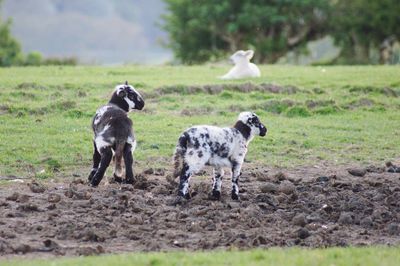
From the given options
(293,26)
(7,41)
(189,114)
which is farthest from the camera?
(7,41)

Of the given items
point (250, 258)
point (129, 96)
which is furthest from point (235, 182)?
point (250, 258)

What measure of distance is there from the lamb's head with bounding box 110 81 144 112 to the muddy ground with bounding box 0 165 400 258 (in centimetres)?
135

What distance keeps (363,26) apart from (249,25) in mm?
7672

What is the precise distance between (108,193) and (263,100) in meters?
10.3

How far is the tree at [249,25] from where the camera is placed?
A: 6150cm

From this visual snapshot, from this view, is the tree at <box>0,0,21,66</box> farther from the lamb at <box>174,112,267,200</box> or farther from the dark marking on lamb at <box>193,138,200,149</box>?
the dark marking on lamb at <box>193,138,200,149</box>

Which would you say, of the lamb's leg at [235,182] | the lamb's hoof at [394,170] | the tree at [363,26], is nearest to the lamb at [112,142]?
the lamb's leg at [235,182]

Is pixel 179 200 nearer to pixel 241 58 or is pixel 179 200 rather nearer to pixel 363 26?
pixel 241 58

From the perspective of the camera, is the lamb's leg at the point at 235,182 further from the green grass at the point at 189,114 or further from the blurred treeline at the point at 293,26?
the blurred treeline at the point at 293,26

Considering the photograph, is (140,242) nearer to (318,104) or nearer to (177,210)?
(177,210)

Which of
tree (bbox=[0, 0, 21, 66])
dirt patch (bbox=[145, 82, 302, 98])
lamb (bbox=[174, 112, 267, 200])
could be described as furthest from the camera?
tree (bbox=[0, 0, 21, 66])

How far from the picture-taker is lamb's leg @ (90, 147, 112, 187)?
15.5m

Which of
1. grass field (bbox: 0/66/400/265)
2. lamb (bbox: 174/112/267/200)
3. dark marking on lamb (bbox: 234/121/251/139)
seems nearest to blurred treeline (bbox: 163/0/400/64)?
grass field (bbox: 0/66/400/265)

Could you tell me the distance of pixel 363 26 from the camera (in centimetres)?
6175
